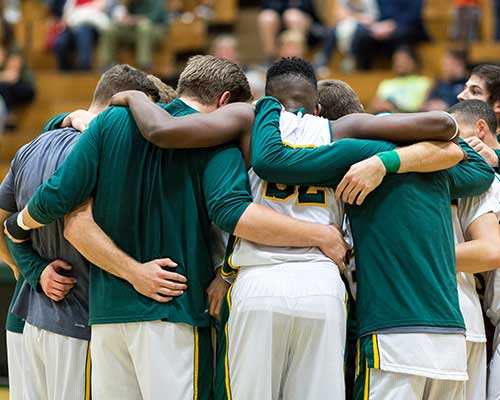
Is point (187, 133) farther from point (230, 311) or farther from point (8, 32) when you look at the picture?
point (8, 32)

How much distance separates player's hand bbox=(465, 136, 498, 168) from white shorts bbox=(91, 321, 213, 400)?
5.10 ft

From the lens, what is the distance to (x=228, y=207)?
3736 millimetres

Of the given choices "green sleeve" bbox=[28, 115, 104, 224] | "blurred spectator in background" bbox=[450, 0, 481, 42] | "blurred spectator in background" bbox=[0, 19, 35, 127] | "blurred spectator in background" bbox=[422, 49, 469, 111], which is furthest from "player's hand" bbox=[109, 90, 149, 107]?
"blurred spectator in background" bbox=[0, 19, 35, 127]

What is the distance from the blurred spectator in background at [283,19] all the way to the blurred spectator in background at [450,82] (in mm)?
2744

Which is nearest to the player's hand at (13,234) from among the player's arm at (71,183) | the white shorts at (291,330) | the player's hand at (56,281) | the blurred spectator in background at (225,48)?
the player's hand at (56,281)

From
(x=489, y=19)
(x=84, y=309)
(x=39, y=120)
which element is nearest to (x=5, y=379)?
(x=84, y=309)

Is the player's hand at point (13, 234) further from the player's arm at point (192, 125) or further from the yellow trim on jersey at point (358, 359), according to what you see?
the yellow trim on jersey at point (358, 359)

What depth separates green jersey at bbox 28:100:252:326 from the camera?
3.87 metres

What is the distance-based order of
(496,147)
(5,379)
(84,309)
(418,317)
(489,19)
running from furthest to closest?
(489,19) < (5,379) < (496,147) < (84,309) < (418,317)

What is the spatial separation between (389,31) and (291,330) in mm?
8471

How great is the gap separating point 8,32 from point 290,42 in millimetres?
3877

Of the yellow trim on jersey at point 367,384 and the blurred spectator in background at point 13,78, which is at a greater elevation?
the blurred spectator in background at point 13,78

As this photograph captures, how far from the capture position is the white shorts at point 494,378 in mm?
4242

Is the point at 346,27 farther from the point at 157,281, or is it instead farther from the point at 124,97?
the point at 157,281
